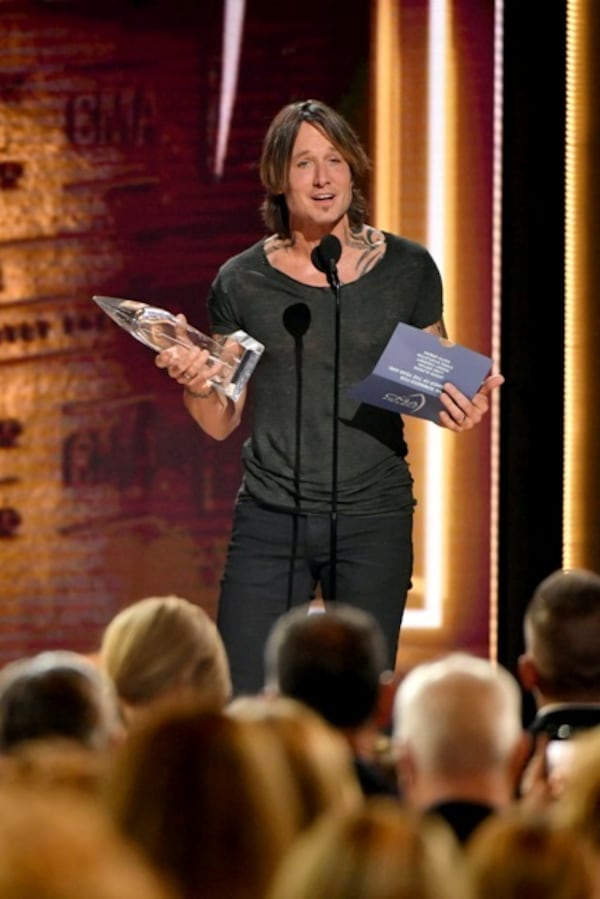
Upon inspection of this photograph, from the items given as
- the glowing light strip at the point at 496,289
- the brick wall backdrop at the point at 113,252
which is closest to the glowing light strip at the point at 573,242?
the glowing light strip at the point at 496,289

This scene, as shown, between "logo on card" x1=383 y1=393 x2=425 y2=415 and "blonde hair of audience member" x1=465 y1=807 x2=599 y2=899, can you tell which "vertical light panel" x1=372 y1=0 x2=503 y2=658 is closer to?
"logo on card" x1=383 y1=393 x2=425 y2=415

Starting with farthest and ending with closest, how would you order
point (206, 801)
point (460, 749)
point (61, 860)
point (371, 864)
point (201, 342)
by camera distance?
point (201, 342) → point (460, 749) → point (206, 801) → point (371, 864) → point (61, 860)

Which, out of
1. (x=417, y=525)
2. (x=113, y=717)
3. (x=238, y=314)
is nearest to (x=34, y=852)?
(x=113, y=717)

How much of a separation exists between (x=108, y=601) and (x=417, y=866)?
13.1ft

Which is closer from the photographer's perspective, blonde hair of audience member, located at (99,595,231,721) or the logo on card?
blonde hair of audience member, located at (99,595,231,721)

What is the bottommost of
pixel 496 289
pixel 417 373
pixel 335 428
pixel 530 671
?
pixel 530 671

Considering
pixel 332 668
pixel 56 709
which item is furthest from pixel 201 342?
pixel 56 709

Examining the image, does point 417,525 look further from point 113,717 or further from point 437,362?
point 113,717

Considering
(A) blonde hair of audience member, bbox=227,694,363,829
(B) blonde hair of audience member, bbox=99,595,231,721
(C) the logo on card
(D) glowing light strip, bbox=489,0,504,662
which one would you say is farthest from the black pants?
(A) blonde hair of audience member, bbox=227,694,363,829

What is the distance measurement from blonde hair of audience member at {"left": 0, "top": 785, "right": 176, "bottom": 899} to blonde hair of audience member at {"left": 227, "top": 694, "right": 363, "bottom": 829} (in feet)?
1.41

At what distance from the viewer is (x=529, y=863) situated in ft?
4.56

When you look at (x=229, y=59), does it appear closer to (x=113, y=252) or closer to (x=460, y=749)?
(x=113, y=252)

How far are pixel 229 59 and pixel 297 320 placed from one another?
175 centimetres

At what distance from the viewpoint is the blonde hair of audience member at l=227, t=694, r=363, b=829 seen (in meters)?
1.67
